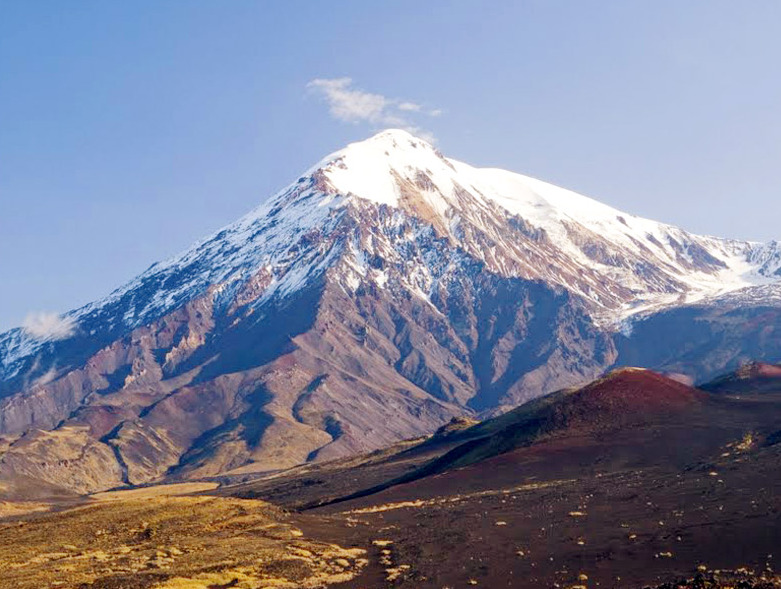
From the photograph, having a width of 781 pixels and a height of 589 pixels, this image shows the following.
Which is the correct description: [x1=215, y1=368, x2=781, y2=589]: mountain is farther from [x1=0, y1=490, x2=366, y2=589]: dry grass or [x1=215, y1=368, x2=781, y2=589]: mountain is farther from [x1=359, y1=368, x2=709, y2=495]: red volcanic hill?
[x1=0, y1=490, x2=366, y2=589]: dry grass

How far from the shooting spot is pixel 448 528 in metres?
86.4

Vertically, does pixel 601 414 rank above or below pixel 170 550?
below

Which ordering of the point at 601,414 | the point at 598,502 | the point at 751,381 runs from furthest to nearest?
Result: the point at 751,381, the point at 601,414, the point at 598,502

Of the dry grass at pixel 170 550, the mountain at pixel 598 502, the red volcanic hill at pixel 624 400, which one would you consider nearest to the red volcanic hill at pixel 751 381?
the mountain at pixel 598 502

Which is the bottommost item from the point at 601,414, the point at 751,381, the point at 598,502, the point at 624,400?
the point at 598,502

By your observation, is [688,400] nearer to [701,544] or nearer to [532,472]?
[532,472]

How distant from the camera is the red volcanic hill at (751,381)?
159 metres

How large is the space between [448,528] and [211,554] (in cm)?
2173

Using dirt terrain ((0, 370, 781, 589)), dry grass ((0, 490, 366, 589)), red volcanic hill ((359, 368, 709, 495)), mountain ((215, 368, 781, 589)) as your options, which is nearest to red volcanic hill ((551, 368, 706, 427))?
red volcanic hill ((359, 368, 709, 495))

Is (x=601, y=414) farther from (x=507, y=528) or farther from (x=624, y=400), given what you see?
(x=507, y=528)

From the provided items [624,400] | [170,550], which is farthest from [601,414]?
[170,550]

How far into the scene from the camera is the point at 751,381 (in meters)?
164

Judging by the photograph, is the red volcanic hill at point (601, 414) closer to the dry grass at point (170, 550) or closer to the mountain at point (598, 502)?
the mountain at point (598, 502)

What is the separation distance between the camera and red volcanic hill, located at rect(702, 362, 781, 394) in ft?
521
